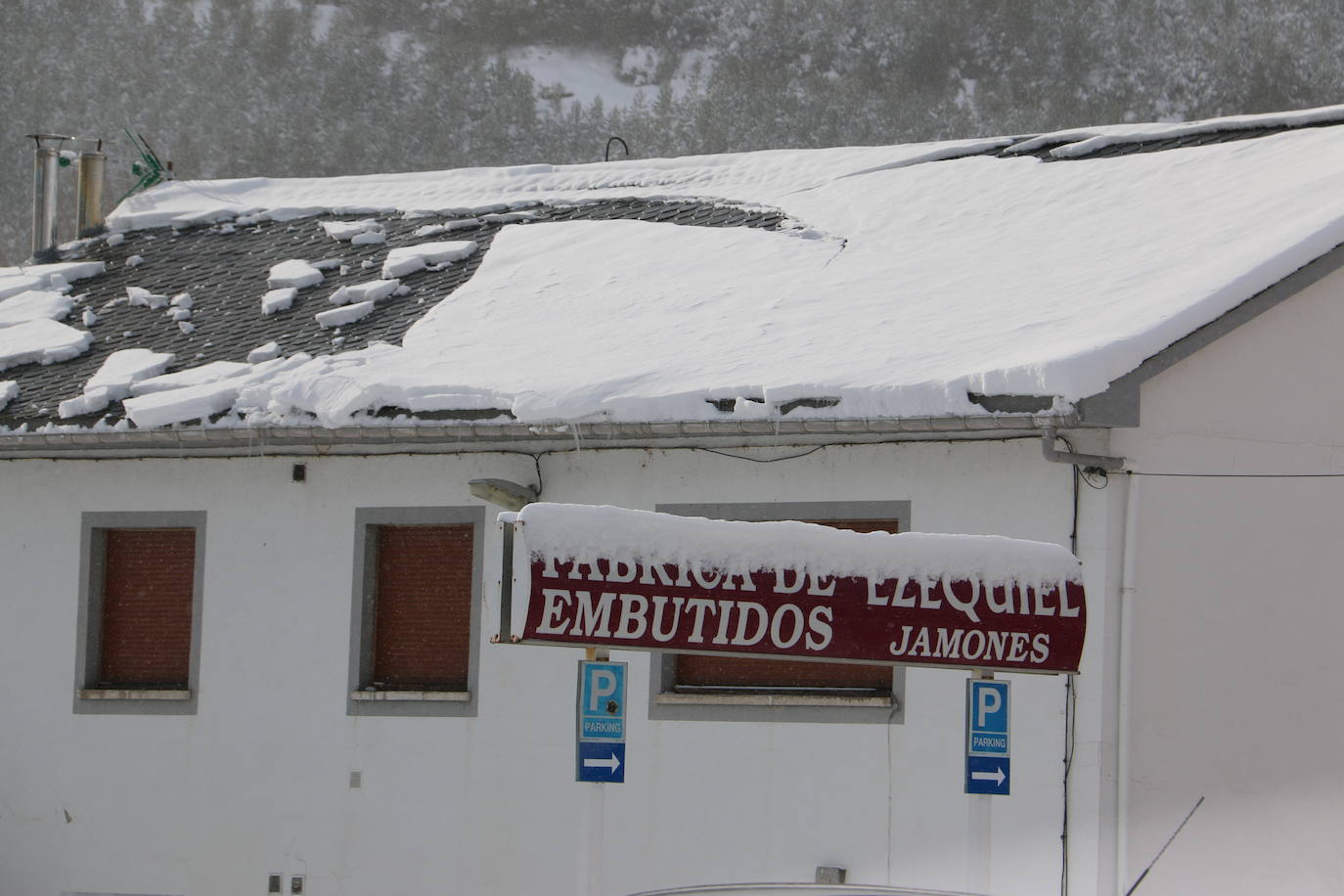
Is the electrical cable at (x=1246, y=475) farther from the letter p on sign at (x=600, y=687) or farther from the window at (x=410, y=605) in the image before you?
the window at (x=410, y=605)

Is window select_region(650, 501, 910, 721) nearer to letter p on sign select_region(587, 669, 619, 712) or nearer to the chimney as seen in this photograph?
letter p on sign select_region(587, 669, 619, 712)

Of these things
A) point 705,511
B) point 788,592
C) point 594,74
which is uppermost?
point 594,74

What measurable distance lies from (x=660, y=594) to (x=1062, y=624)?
5.42ft

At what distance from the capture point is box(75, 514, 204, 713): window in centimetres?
1319

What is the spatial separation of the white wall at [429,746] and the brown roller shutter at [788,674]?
0.27 m

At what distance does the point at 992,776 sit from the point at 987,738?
15 centimetres

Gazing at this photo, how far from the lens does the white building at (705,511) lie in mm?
10328

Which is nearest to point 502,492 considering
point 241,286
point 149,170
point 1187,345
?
point 1187,345

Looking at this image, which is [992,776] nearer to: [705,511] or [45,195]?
[705,511]

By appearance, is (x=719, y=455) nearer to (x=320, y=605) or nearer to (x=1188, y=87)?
(x=320, y=605)

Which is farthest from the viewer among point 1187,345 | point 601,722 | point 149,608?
→ point 149,608

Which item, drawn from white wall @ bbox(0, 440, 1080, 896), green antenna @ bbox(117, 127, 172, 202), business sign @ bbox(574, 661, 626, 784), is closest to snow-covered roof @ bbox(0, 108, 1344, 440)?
white wall @ bbox(0, 440, 1080, 896)

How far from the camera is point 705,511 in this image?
1152 centimetres

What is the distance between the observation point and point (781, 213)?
49.2ft
